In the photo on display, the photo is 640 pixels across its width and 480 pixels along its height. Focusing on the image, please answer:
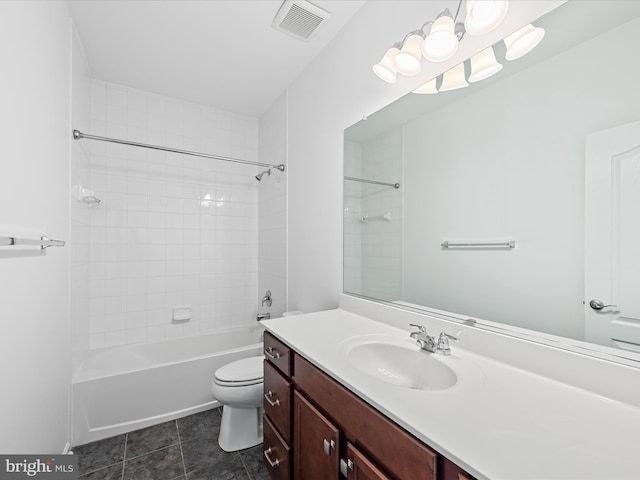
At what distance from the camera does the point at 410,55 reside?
124cm

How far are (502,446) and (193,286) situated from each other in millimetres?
2701

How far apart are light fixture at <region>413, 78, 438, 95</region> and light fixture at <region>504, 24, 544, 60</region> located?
0.94 feet

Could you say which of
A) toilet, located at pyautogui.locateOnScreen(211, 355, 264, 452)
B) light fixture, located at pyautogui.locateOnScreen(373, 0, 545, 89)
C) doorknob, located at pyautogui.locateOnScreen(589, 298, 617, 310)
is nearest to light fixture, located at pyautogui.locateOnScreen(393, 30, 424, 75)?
light fixture, located at pyautogui.locateOnScreen(373, 0, 545, 89)

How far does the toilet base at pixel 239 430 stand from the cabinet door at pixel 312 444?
74 centimetres

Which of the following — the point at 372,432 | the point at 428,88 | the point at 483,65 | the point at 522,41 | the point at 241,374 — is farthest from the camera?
the point at 241,374

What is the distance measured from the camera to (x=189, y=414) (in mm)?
2045

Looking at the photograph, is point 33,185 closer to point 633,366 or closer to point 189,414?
point 189,414

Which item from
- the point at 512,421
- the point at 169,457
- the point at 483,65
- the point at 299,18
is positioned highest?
the point at 299,18

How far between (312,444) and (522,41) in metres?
1.56

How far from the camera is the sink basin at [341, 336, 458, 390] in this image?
97 centimetres

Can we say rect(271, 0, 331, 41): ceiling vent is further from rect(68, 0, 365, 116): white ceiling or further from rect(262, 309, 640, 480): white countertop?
rect(262, 309, 640, 480): white countertop

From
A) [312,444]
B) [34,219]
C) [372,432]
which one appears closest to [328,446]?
[312,444]

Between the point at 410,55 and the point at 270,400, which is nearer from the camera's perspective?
the point at 410,55

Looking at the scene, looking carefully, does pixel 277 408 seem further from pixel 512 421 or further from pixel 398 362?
pixel 512 421
